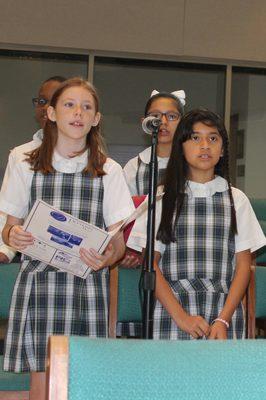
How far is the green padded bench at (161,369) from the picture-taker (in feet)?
3.21

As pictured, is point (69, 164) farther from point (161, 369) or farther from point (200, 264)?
point (161, 369)

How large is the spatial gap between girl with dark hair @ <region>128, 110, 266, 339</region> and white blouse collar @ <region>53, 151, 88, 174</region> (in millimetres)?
334

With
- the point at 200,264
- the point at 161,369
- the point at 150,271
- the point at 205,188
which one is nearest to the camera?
the point at 161,369

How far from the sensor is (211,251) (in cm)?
250

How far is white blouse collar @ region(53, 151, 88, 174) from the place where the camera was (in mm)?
2436

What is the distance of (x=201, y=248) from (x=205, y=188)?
0.76ft

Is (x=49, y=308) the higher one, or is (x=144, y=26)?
(x=144, y=26)

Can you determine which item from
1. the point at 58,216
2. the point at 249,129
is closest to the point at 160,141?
Result: the point at 58,216

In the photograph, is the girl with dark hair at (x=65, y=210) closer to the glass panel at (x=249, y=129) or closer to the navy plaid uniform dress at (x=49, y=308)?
the navy plaid uniform dress at (x=49, y=308)

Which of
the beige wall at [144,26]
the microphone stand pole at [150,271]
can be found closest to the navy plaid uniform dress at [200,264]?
the microphone stand pole at [150,271]

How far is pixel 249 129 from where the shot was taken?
244 inches

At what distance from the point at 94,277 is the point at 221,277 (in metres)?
0.45

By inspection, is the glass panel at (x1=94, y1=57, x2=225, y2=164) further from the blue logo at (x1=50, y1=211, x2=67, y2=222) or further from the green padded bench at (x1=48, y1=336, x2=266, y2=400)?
the green padded bench at (x1=48, y1=336, x2=266, y2=400)

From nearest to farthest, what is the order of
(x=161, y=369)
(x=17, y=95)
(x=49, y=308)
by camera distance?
(x=161, y=369) → (x=49, y=308) → (x=17, y=95)
